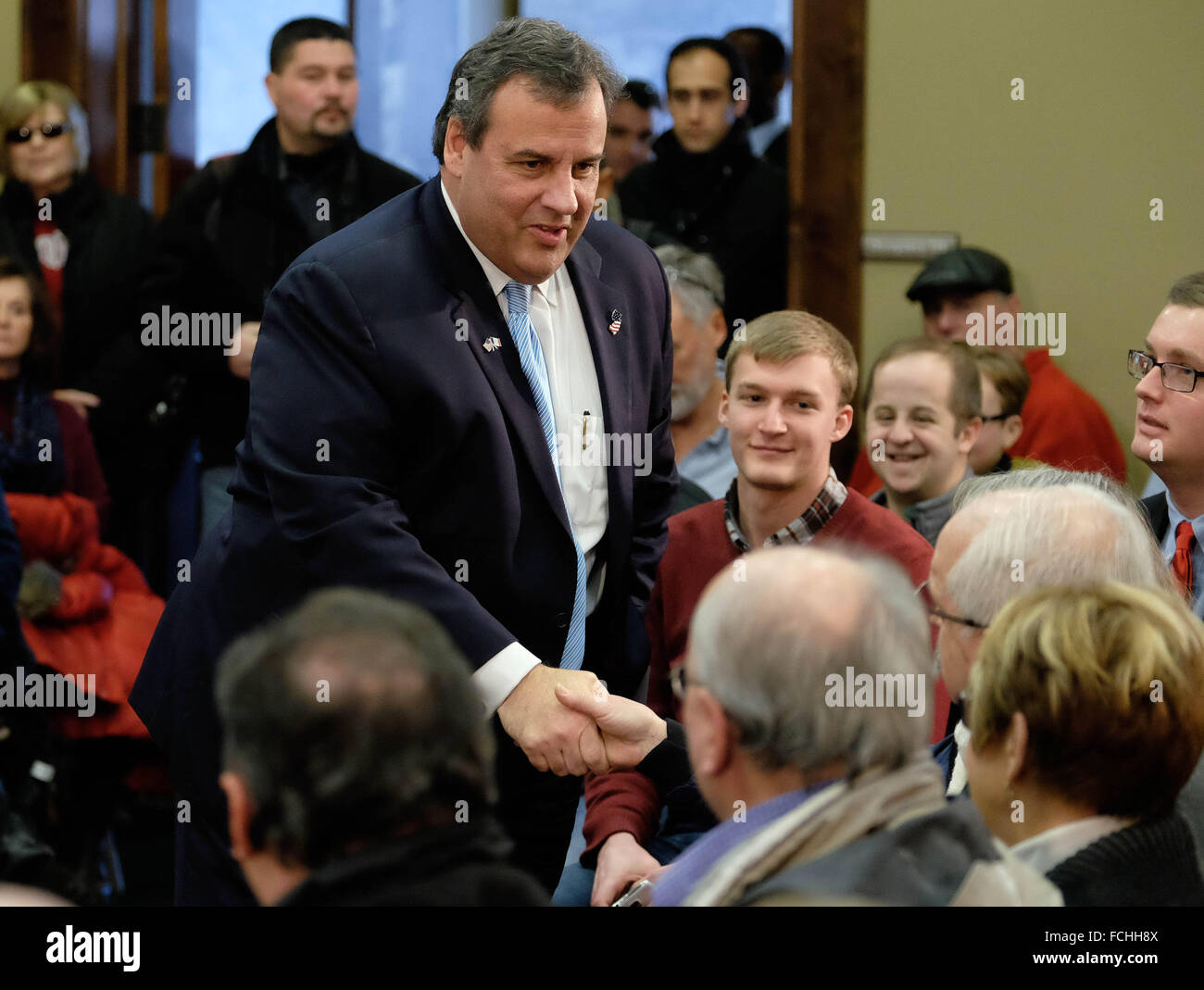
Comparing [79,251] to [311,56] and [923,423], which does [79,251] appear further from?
[923,423]

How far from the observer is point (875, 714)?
4.64 ft

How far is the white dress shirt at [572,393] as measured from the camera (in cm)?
220

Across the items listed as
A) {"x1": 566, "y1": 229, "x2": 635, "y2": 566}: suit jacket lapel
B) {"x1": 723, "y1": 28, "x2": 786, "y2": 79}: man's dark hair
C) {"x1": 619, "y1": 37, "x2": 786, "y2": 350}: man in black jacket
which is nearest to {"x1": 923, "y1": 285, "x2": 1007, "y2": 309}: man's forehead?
{"x1": 619, "y1": 37, "x2": 786, "y2": 350}: man in black jacket

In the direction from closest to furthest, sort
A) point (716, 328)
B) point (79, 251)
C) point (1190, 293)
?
point (1190, 293) < point (716, 328) < point (79, 251)

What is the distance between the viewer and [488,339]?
6.93ft

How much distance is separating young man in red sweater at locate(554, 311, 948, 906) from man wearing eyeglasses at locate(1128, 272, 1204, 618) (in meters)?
0.38

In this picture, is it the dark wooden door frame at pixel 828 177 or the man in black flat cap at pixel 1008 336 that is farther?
the dark wooden door frame at pixel 828 177

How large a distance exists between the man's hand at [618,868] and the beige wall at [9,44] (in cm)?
314

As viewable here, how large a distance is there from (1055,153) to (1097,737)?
2.91 meters

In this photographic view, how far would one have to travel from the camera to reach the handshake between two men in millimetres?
1972

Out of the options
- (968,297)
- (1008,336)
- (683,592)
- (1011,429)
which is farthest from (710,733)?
(1008,336)

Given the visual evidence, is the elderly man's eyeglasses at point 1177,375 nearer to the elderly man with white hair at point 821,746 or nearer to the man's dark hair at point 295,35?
the elderly man with white hair at point 821,746

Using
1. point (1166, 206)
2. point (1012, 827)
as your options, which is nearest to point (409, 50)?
point (1166, 206)

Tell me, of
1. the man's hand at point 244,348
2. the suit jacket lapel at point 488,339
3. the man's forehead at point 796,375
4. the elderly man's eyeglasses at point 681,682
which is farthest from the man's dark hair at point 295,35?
the elderly man's eyeglasses at point 681,682
